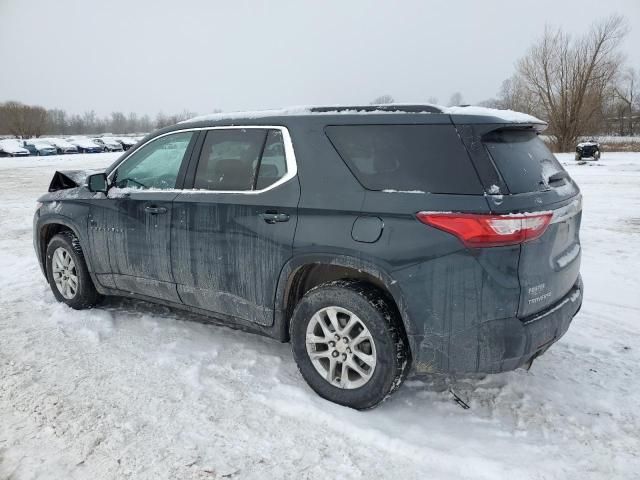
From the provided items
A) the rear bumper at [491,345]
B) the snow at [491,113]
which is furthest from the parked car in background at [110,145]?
the rear bumper at [491,345]

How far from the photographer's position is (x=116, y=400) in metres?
3.06

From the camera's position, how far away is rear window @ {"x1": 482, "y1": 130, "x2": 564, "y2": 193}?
2570 millimetres

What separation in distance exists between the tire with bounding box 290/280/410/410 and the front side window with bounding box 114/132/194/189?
1589 millimetres

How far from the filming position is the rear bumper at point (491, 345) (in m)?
2.51

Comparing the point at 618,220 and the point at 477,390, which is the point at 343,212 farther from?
the point at 618,220

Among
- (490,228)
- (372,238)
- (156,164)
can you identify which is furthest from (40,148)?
(490,228)

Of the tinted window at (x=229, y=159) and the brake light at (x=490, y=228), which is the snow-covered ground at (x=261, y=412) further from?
the tinted window at (x=229, y=159)

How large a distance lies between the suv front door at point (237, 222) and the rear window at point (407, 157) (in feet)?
1.40

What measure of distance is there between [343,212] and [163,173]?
1.82 metres

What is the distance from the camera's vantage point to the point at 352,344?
287cm

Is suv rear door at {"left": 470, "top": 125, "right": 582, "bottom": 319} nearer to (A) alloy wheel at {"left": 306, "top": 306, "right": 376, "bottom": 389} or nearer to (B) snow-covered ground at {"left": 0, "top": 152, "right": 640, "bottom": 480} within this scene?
(B) snow-covered ground at {"left": 0, "top": 152, "right": 640, "bottom": 480}

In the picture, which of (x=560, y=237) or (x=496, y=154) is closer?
(x=496, y=154)

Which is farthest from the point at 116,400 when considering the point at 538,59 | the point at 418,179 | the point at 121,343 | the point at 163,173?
the point at 538,59

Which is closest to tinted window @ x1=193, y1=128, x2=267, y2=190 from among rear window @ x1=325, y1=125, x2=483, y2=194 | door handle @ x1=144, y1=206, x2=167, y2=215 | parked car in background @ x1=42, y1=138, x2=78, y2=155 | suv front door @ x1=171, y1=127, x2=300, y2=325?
suv front door @ x1=171, y1=127, x2=300, y2=325
